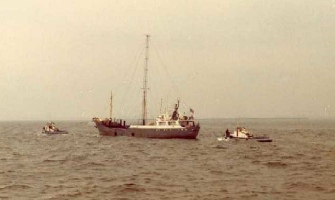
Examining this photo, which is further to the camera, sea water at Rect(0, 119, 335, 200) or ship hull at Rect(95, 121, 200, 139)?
ship hull at Rect(95, 121, 200, 139)

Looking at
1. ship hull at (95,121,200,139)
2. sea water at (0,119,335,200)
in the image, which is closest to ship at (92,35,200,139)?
ship hull at (95,121,200,139)

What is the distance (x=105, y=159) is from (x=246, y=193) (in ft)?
76.5

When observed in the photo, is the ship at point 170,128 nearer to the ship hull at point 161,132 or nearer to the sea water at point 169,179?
the ship hull at point 161,132

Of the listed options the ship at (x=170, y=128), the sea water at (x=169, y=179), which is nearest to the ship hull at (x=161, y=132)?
the ship at (x=170, y=128)

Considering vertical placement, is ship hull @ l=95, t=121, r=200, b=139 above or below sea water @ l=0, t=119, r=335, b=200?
above

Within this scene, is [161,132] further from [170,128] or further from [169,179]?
[169,179]

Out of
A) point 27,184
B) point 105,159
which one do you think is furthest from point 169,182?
point 105,159

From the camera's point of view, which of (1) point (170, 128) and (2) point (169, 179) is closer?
(2) point (169, 179)

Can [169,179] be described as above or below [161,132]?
below

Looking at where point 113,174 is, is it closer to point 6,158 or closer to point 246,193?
point 246,193

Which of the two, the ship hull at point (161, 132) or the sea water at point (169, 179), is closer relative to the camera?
the sea water at point (169, 179)

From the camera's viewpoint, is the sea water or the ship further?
the ship

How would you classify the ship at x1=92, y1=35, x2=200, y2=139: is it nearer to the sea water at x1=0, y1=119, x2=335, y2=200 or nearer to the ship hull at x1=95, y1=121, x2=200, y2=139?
the ship hull at x1=95, y1=121, x2=200, y2=139

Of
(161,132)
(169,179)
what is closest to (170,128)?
(161,132)
